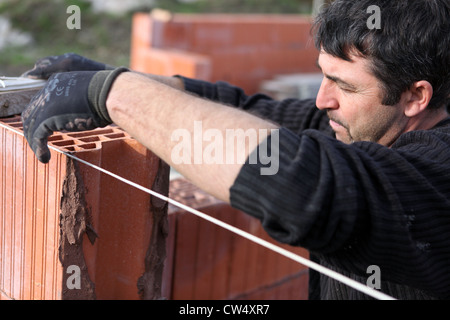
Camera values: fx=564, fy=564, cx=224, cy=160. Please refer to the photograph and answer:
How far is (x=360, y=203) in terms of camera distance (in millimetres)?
1457

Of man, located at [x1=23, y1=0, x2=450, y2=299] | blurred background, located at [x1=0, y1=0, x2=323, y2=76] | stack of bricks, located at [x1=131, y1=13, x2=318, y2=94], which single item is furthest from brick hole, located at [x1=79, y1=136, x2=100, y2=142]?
blurred background, located at [x1=0, y1=0, x2=323, y2=76]

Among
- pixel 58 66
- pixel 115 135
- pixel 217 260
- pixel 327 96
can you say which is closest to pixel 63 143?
pixel 115 135

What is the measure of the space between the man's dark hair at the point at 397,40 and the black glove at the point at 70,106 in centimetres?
79

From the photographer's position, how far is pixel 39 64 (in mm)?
2379

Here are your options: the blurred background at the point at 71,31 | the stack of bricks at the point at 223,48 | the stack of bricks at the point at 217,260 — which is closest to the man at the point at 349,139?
the stack of bricks at the point at 217,260

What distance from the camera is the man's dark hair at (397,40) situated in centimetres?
190

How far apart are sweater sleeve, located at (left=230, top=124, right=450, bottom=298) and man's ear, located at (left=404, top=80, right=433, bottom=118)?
430 mm

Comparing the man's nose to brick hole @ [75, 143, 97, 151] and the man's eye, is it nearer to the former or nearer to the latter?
the man's eye

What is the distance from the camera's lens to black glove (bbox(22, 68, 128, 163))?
66.2 inches

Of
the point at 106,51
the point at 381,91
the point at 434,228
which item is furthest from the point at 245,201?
the point at 106,51

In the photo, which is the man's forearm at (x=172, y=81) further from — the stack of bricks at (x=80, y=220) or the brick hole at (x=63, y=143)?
the brick hole at (x=63, y=143)

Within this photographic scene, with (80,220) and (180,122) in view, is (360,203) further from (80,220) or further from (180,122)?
(80,220)
